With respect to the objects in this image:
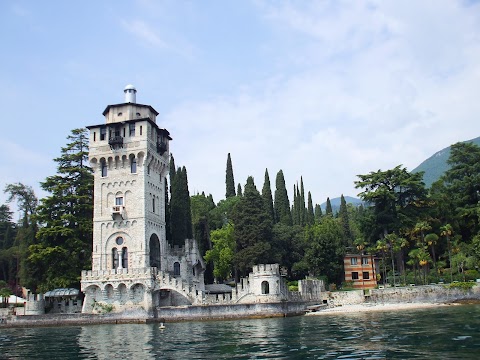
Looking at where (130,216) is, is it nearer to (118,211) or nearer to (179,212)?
(118,211)

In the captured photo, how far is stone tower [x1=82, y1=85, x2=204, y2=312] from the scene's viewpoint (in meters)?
45.0

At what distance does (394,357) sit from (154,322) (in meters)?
29.2

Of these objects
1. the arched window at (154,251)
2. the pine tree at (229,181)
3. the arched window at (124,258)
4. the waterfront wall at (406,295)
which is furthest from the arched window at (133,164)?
the pine tree at (229,181)

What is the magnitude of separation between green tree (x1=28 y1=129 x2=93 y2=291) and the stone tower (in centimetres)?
233

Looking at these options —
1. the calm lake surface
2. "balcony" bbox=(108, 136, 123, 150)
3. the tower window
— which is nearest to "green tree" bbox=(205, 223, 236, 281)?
"balcony" bbox=(108, 136, 123, 150)

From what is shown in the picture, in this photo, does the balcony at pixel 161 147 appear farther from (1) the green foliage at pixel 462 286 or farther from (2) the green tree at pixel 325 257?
(1) the green foliage at pixel 462 286

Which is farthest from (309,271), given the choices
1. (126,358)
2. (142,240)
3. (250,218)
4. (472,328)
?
(126,358)

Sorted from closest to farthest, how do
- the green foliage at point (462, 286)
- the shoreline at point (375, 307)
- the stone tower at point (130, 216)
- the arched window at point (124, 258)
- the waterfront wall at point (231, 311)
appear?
the waterfront wall at point (231, 311)
the shoreline at point (375, 307)
the stone tower at point (130, 216)
the green foliage at point (462, 286)
the arched window at point (124, 258)

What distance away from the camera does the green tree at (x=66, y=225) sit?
46781mm

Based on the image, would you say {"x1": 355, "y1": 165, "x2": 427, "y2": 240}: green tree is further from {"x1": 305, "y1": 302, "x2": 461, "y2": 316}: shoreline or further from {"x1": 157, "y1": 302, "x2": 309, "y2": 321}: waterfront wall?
{"x1": 157, "y1": 302, "x2": 309, "y2": 321}: waterfront wall

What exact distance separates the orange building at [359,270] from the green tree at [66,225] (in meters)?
30.0

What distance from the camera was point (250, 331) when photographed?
1101 inches

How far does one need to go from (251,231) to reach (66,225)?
18.9 metres

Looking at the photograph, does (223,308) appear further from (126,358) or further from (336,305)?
(126,358)
